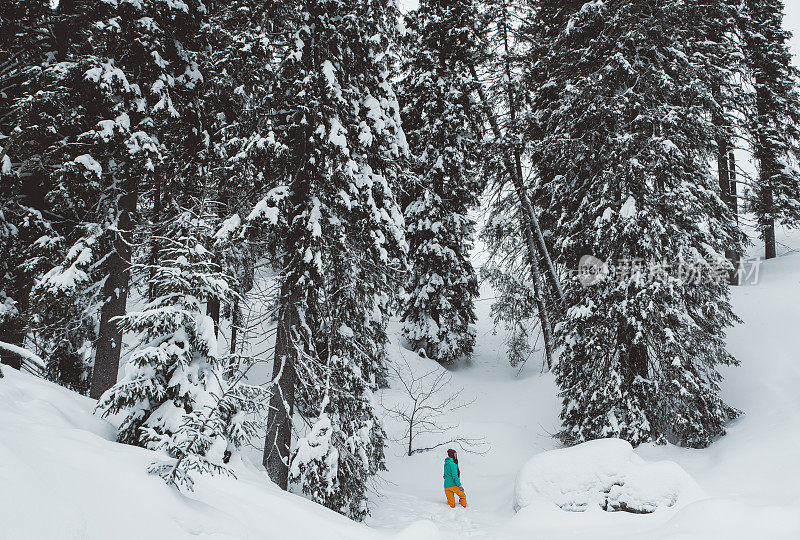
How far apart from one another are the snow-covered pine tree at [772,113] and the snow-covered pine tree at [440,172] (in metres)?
12.4

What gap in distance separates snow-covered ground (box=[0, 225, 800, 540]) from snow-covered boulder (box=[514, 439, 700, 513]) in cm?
11

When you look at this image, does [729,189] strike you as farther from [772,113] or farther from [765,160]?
[772,113]

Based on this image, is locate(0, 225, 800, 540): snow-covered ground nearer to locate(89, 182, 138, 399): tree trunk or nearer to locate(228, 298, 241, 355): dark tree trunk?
locate(228, 298, 241, 355): dark tree trunk

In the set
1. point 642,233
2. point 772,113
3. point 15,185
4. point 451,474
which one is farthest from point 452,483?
point 772,113

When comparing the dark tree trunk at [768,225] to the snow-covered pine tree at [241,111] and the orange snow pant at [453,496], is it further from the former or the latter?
the snow-covered pine tree at [241,111]

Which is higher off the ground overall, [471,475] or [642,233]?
[642,233]

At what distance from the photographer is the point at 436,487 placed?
13.3 meters

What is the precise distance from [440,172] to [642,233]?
32.6 feet

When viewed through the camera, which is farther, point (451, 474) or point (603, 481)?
point (451, 474)

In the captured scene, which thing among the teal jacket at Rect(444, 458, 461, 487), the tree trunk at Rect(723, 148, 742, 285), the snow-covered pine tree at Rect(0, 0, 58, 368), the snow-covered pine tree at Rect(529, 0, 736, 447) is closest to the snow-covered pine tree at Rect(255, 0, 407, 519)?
the teal jacket at Rect(444, 458, 461, 487)

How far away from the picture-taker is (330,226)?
30.3 ft

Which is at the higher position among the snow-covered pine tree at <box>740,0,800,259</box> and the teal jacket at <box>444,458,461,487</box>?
the snow-covered pine tree at <box>740,0,800,259</box>

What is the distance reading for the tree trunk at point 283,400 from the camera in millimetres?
8688

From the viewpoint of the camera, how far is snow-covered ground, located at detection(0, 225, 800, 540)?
2.99 metres
